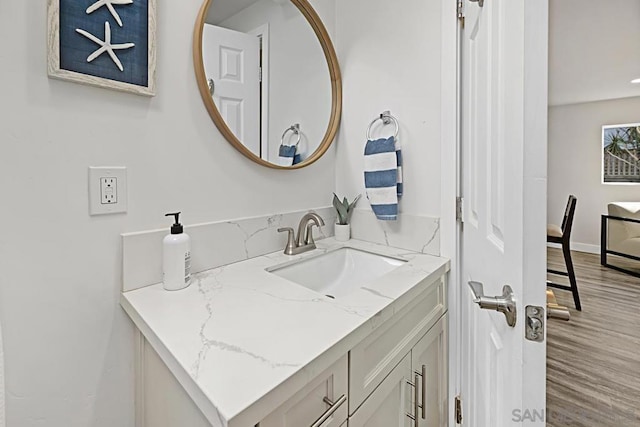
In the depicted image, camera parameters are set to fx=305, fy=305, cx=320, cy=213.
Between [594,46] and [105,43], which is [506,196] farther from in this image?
[594,46]

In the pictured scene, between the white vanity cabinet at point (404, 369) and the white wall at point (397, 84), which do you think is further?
the white wall at point (397, 84)

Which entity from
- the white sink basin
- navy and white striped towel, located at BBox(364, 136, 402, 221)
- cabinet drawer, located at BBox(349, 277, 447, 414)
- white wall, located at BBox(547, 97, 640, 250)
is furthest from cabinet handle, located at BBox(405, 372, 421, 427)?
white wall, located at BBox(547, 97, 640, 250)

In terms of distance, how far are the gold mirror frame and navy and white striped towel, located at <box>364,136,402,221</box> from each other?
0.26 metres

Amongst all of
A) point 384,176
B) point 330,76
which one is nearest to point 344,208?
point 384,176

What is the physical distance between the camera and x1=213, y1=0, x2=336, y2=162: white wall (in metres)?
1.27

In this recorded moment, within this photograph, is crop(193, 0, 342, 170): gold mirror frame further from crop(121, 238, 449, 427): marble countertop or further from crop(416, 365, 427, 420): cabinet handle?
crop(416, 365, 427, 420): cabinet handle

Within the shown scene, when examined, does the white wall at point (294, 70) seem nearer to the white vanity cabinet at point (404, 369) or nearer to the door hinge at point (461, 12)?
the door hinge at point (461, 12)

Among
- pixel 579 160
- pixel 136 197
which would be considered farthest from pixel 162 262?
pixel 579 160

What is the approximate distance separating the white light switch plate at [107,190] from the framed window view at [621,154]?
660 cm

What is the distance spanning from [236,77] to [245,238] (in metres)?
0.62

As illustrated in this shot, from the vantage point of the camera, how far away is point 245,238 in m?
1.20

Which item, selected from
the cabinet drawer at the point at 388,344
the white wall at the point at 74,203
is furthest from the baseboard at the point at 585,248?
the white wall at the point at 74,203

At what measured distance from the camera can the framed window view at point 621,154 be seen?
469 centimetres

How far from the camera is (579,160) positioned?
16.8 ft
